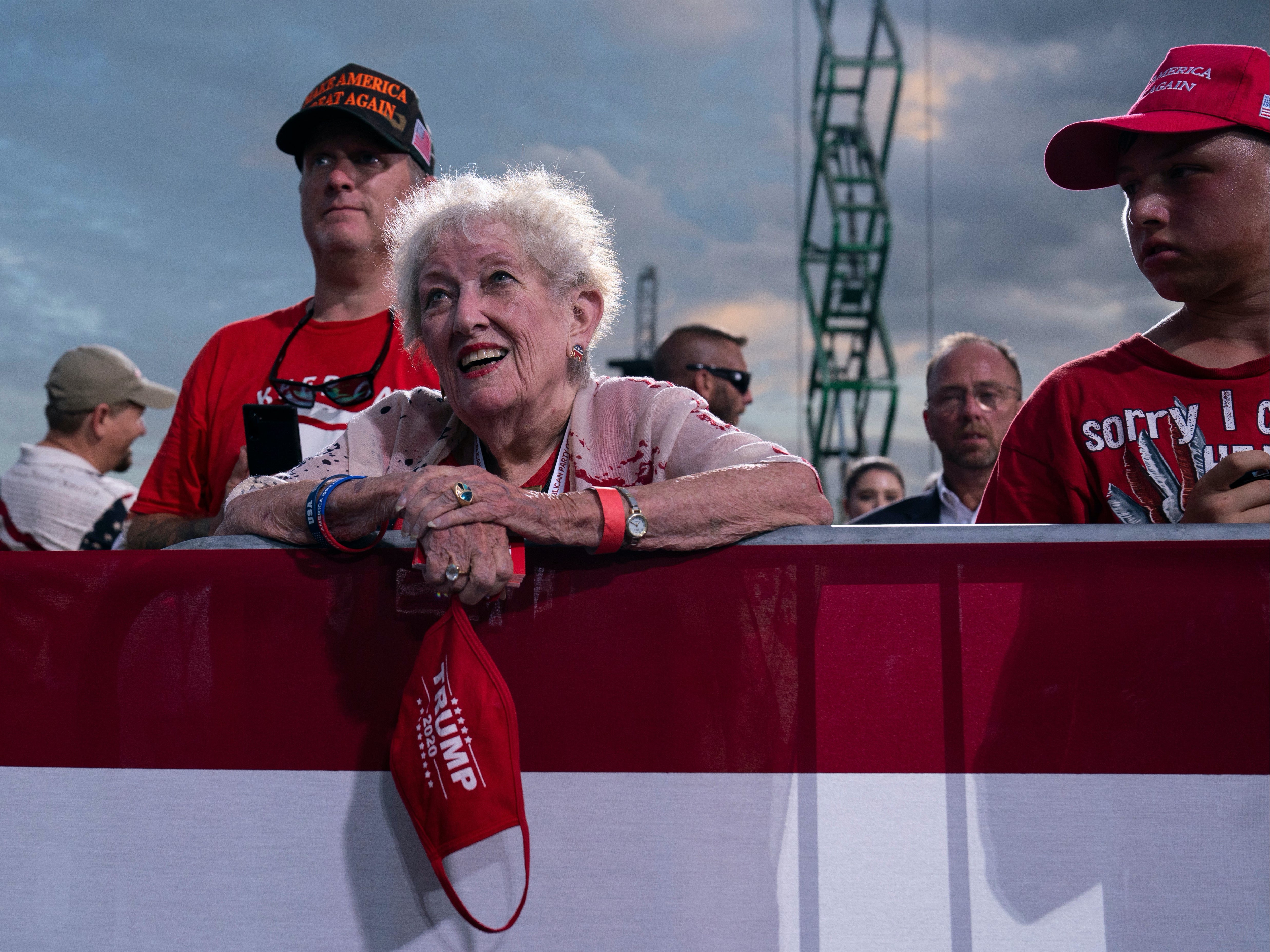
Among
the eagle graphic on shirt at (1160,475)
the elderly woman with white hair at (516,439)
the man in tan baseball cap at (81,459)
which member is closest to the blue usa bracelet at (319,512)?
the elderly woman with white hair at (516,439)

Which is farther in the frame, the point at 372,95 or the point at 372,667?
the point at 372,95

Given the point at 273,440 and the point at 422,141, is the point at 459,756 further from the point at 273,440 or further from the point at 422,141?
the point at 422,141

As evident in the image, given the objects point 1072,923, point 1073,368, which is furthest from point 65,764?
point 1073,368

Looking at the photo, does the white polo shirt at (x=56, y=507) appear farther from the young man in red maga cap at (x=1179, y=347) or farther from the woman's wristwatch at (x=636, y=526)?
the young man in red maga cap at (x=1179, y=347)

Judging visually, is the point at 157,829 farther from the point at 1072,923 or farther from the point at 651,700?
the point at 1072,923

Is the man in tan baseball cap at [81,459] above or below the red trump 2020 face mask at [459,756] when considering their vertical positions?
above

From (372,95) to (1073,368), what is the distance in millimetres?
2015

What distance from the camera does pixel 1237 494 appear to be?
154 centimetres

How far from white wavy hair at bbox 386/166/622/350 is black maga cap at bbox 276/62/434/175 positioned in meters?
0.66

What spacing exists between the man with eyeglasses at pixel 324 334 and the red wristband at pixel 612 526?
116cm

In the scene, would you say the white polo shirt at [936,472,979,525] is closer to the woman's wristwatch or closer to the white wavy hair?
the white wavy hair

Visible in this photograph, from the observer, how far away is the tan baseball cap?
4.18 meters

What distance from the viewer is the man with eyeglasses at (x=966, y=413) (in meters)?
3.76

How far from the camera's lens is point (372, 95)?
2785 mm
